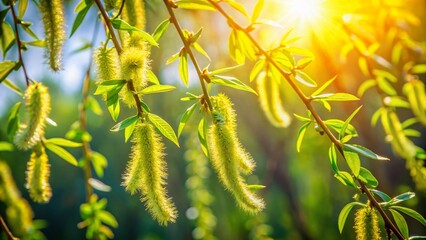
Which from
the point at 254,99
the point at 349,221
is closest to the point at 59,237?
the point at 349,221

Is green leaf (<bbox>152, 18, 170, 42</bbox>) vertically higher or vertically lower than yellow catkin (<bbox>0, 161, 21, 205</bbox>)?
higher

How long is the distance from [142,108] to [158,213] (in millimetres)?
131

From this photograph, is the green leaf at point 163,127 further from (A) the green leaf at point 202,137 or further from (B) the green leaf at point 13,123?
(B) the green leaf at point 13,123

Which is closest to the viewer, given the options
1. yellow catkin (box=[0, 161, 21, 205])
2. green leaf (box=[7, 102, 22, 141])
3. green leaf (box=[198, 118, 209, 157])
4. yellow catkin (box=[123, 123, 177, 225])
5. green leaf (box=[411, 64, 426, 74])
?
yellow catkin (box=[123, 123, 177, 225])

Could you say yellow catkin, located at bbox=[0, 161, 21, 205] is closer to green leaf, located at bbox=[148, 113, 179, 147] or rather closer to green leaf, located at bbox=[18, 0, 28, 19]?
green leaf, located at bbox=[18, 0, 28, 19]

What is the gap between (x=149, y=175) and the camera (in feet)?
1.68

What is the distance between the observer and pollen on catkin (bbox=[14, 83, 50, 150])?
0.51 meters

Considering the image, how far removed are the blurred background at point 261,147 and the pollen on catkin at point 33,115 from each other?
0.37 meters

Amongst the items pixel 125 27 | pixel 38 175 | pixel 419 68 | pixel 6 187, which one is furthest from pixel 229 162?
pixel 419 68

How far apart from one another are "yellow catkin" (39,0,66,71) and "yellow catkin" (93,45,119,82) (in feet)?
0.15

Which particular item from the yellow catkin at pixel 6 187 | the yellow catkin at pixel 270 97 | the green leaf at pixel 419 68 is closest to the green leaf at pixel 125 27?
the yellow catkin at pixel 270 97

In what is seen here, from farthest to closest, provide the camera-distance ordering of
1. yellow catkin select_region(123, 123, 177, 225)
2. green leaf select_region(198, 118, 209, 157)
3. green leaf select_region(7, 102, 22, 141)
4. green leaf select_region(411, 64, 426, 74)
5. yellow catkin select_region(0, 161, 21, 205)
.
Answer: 1. green leaf select_region(411, 64, 426, 74)
2. yellow catkin select_region(0, 161, 21, 205)
3. green leaf select_region(7, 102, 22, 141)
4. green leaf select_region(198, 118, 209, 157)
5. yellow catkin select_region(123, 123, 177, 225)

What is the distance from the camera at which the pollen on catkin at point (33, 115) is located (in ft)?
1.69

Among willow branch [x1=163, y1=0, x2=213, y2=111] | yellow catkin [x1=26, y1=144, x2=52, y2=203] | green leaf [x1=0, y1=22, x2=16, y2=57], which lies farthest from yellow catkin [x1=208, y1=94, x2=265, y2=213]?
green leaf [x1=0, y1=22, x2=16, y2=57]
